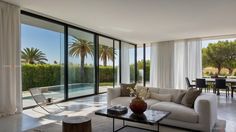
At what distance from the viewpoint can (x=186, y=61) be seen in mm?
9422

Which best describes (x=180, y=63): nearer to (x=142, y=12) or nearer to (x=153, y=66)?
(x=153, y=66)

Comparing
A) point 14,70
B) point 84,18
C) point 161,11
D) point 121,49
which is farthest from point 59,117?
point 121,49

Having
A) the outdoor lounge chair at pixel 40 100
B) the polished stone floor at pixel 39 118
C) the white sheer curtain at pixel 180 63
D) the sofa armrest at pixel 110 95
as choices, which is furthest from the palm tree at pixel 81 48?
the white sheer curtain at pixel 180 63

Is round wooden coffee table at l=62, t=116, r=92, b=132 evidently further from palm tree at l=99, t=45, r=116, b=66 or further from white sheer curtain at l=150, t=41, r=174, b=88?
white sheer curtain at l=150, t=41, r=174, b=88

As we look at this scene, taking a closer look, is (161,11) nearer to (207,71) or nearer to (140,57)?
(140,57)

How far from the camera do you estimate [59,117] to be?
13.8 feet

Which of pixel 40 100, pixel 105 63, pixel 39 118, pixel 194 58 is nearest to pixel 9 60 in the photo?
pixel 40 100

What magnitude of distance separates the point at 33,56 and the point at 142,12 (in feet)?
11.4

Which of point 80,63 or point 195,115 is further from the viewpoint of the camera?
point 80,63

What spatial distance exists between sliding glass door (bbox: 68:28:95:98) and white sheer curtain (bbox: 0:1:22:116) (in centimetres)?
208

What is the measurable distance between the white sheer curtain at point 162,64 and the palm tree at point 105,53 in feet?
9.58

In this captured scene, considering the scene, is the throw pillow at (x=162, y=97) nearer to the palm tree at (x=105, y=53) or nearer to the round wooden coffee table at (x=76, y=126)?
the round wooden coffee table at (x=76, y=126)

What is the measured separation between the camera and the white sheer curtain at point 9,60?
14.1 ft

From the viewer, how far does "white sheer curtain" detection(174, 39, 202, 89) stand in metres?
9.10
